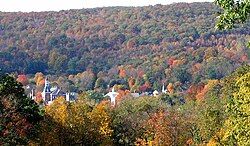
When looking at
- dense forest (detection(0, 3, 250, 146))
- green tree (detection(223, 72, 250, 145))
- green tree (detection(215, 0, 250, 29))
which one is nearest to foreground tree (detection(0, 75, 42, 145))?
dense forest (detection(0, 3, 250, 146))

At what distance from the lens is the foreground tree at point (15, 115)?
26.9 m

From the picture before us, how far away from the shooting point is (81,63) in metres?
178

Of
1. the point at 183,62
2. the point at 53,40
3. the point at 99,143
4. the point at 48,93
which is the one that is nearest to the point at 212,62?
the point at 183,62

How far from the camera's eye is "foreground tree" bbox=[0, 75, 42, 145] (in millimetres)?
26922

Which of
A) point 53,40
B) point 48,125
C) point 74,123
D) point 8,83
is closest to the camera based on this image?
point 8,83

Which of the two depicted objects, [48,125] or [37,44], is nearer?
[48,125]

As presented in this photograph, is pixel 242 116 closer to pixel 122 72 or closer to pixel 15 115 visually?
pixel 15 115

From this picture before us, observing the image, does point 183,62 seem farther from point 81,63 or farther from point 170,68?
point 81,63

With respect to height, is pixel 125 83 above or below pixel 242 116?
below

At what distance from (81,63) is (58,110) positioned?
14137cm

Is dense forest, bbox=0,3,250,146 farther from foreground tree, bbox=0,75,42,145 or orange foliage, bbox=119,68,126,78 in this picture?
orange foliage, bbox=119,68,126,78

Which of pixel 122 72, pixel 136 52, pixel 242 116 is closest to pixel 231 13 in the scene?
pixel 242 116

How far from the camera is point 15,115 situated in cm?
2834

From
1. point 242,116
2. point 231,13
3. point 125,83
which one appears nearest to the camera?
point 231,13
